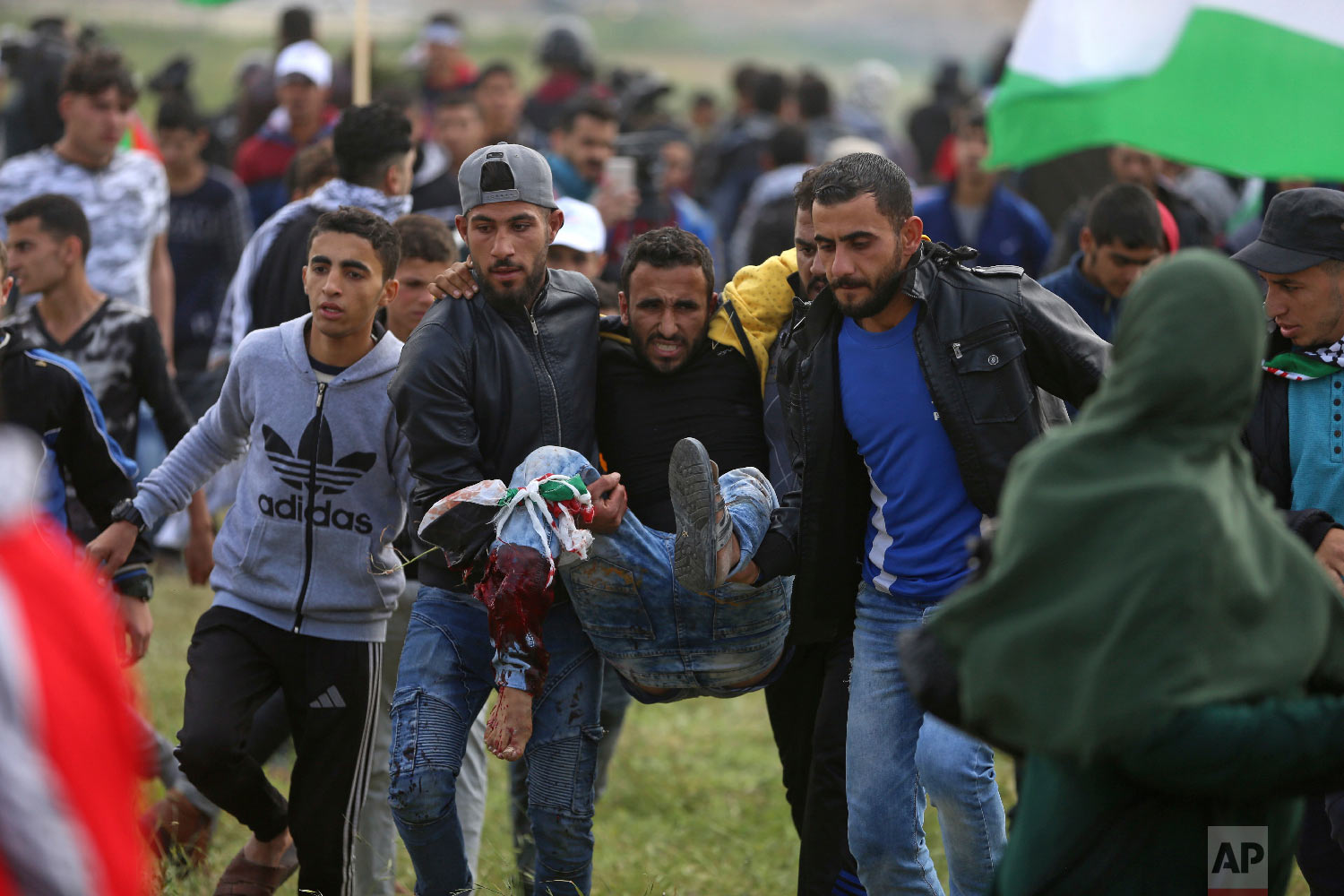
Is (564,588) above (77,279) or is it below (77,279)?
below

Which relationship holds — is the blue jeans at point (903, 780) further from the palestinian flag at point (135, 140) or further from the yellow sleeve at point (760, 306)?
the palestinian flag at point (135, 140)

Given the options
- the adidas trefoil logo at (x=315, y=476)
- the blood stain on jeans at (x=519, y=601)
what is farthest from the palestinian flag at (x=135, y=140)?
the blood stain on jeans at (x=519, y=601)

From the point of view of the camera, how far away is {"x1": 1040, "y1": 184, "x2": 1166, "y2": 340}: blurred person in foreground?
6.09 m

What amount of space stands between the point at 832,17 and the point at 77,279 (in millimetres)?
41111

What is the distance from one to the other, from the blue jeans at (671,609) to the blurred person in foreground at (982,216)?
465 centimetres

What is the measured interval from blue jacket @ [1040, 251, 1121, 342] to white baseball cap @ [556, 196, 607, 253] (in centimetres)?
184

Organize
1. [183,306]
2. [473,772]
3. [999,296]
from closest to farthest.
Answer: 1. [999,296]
2. [473,772]
3. [183,306]

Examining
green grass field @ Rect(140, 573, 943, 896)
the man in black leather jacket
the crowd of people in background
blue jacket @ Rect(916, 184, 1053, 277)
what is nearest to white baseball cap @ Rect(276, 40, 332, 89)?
green grass field @ Rect(140, 573, 943, 896)

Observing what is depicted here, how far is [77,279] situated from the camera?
6285 millimetres

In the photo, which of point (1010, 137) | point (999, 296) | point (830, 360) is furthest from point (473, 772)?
point (1010, 137)

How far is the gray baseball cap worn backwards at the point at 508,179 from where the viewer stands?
186 inches

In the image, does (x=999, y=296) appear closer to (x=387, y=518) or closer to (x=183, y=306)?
(x=387, y=518)

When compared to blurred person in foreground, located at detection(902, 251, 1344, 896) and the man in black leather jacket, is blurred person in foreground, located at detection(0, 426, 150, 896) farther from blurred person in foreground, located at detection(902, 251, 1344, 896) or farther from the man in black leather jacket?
the man in black leather jacket

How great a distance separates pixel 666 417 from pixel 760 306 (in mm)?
485
